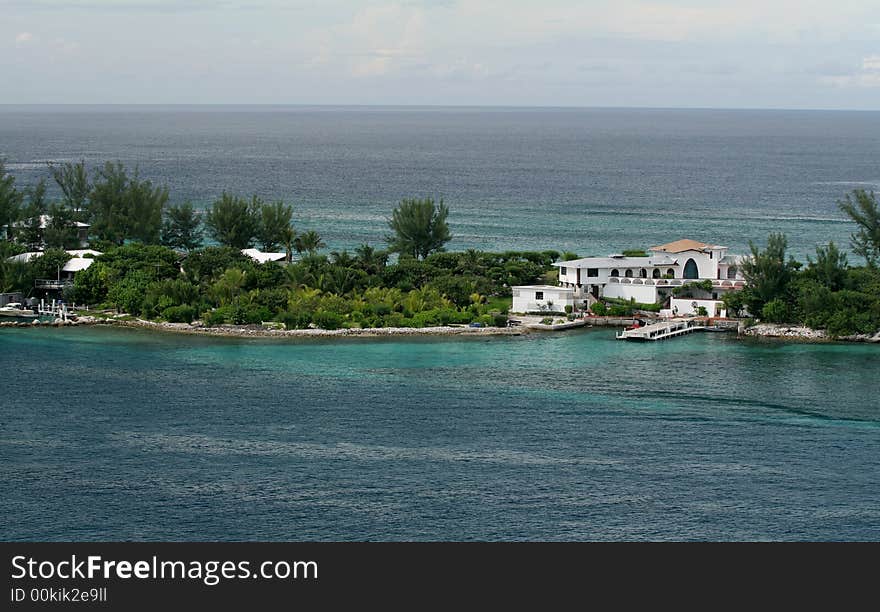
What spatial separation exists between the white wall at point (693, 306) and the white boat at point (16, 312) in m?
29.5

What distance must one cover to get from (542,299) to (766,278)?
32.9 feet

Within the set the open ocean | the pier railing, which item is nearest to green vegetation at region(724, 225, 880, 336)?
the open ocean

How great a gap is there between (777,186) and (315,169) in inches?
2127

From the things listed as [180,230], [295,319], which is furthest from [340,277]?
[180,230]

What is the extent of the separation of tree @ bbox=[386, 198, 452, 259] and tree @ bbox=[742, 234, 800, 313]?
18.0 metres

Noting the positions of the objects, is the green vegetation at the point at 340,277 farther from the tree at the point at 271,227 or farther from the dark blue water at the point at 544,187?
the dark blue water at the point at 544,187

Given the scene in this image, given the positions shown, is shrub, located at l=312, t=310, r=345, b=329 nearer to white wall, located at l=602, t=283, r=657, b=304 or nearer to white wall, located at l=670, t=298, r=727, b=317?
white wall, located at l=602, t=283, r=657, b=304

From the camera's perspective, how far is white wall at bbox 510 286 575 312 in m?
59.7

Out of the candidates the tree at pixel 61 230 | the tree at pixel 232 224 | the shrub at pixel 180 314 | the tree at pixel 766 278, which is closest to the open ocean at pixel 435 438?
the shrub at pixel 180 314

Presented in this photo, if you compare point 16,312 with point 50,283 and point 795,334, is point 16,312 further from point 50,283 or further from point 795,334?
point 795,334

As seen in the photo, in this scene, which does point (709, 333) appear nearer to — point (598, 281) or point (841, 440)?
point (598, 281)

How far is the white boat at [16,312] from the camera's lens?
6012cm

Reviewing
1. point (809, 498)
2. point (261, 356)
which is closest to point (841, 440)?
point (809, 498)

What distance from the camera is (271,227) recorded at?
70.3 m
